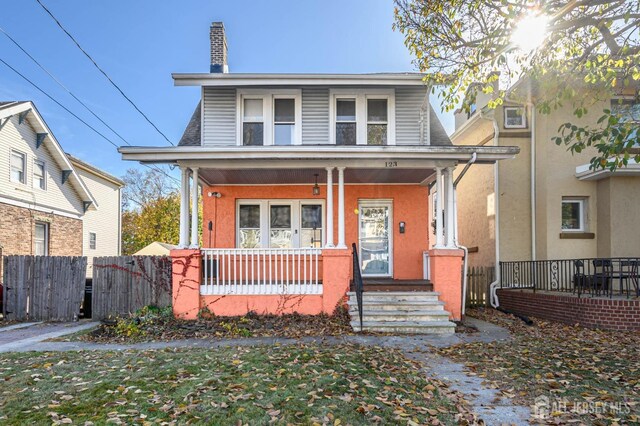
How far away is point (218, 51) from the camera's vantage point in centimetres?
1118

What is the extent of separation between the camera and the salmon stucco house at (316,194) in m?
8.52

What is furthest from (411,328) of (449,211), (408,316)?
(449,211)

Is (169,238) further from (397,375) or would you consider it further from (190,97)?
(397,375)

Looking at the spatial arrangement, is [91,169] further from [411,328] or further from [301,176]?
[411,328]

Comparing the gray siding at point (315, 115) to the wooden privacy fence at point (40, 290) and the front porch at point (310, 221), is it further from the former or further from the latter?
the wooden privacy fence at point (40, 290)

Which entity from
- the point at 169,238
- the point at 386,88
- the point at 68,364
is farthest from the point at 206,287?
the point at 169,238

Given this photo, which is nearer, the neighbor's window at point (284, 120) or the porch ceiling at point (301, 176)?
the porch ceiling at point (301, 176)

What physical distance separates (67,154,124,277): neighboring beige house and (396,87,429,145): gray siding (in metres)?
15.3

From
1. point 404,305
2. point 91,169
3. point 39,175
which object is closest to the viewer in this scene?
point 404,305

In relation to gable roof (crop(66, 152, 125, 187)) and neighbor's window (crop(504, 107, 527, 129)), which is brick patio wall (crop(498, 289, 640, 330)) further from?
gable roof (crop(66, 152, 125, 187))

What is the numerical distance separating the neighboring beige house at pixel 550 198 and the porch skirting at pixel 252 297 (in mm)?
5501

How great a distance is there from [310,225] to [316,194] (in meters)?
0.97

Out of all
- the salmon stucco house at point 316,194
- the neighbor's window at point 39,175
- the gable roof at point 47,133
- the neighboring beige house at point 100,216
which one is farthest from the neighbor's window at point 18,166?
the salmon stucco house at point 316,194

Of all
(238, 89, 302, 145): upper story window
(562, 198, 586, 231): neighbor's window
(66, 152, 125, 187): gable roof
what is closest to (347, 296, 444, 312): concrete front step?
(238, 89, 302, 145): upper story window
